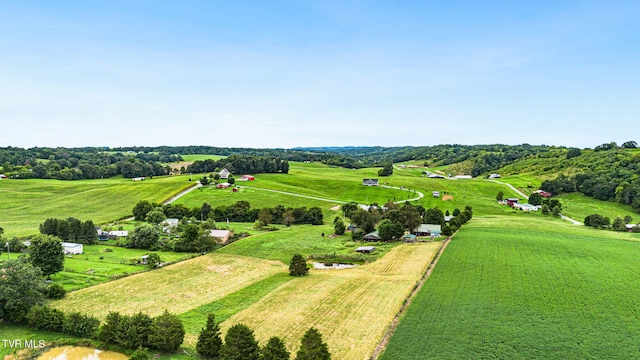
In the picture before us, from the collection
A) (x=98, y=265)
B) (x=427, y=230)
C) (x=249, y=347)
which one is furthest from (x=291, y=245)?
(x=249, y=347)

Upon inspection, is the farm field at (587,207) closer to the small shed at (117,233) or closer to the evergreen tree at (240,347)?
the evergreen tree at (240,347)

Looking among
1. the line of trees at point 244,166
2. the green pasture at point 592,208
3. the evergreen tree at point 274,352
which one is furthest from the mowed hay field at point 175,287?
the line of trees at point 244,166

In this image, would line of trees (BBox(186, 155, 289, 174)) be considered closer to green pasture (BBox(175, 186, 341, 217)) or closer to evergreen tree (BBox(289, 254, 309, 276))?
green pasture (BBox(175, 186, 341, 217))

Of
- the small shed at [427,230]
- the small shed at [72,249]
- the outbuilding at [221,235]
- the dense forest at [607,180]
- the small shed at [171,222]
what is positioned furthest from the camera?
the dense forest at [607,180]

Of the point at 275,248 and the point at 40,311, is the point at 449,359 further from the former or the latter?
the point at 275,248

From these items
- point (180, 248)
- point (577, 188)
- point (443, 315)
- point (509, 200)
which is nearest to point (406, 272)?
point (443, 315)

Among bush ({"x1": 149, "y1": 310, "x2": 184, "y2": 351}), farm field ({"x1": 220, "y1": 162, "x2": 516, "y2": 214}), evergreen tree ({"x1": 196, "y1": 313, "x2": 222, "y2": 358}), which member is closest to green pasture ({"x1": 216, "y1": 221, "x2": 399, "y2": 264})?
bush ({"x1": 149, "y1": 310, "x2": 184, "y2": 351})
